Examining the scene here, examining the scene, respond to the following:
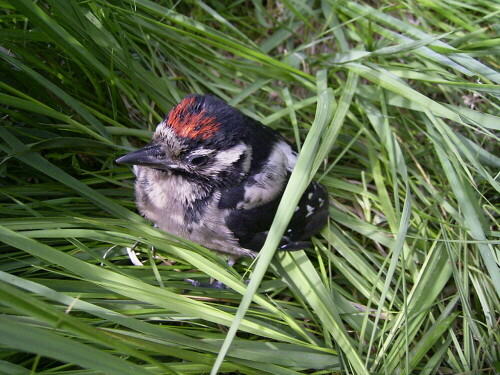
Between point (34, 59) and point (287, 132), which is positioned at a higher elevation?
point (34, 59)

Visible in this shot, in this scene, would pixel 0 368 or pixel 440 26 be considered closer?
pixel 0 368

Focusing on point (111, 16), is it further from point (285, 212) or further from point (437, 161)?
point (437, 161)

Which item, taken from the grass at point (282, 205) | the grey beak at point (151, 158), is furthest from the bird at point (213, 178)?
the grass at point (282, 205)

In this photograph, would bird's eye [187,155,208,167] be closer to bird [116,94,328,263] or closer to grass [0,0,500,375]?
bird [116,94,328,263]

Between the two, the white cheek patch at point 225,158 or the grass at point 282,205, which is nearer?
the grass at point 282,205

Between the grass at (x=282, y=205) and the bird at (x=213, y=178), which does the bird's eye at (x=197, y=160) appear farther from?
the grass at (x=282, y=205)

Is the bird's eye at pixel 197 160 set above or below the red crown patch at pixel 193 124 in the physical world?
below

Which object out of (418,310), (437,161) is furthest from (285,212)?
(437,161)

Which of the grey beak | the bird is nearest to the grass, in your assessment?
the bird
